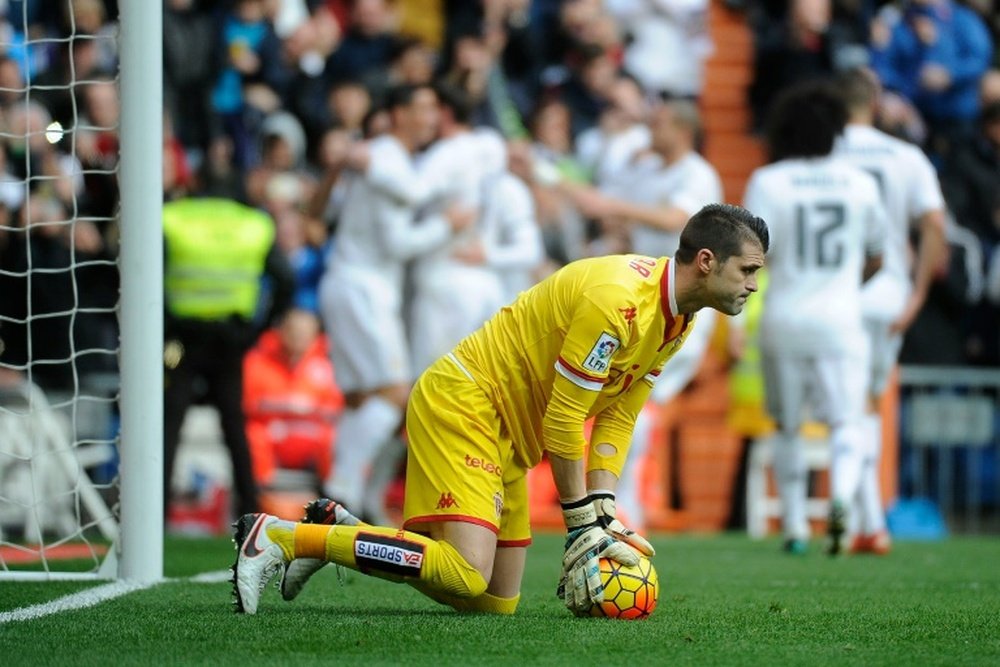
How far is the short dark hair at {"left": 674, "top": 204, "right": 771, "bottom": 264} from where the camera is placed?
600 cm

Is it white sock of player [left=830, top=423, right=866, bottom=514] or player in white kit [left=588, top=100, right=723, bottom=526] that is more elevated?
player in white kit [left=588, top=100, right=723, bottom=526]

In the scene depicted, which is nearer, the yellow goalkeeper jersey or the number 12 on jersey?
the yellow goalkeeper jersey

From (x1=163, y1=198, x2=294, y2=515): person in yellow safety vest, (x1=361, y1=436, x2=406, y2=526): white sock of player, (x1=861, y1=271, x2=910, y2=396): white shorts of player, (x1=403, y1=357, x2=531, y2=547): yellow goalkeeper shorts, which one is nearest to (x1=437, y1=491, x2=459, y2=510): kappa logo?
(x1=403, y1=357, x2=531, y2=547): yellow goalkeeper shorts

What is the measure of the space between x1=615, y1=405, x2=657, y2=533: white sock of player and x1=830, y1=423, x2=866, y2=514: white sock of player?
176 centimetres

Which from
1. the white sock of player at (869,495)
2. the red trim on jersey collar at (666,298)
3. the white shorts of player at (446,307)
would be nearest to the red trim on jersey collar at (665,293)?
the red trim on jersey collar at (666,298)

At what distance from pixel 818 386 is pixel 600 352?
4720 millimetres

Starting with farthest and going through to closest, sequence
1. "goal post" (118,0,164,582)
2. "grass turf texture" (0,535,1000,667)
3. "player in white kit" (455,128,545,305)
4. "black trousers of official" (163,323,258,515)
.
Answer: "player in white kit" (455,128,545,305), "black trousers of official" (163,323,258,515), "goal post" (118,0,164,582), "grass turf texture" (0,535,1000,667)

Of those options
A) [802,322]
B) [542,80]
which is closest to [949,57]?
[542,80]

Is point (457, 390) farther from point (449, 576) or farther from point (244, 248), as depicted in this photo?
point (244, 248)

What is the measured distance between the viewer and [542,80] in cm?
1717

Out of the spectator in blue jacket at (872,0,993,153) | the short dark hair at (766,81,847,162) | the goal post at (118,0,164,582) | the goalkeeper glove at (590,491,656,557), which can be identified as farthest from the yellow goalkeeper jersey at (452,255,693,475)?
the spectator in blue jacket at (872,0,993,153)

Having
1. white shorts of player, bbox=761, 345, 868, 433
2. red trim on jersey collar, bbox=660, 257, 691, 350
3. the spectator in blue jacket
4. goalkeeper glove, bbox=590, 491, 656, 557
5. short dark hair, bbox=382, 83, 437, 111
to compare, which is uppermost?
the spectator in blue jacket

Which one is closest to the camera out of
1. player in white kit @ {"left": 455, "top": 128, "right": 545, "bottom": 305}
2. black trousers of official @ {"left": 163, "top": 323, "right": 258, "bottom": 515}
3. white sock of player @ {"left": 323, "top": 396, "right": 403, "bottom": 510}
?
black trousers of official @ {"left": 163, "top": 323, "right": 258, "bottom": 515}

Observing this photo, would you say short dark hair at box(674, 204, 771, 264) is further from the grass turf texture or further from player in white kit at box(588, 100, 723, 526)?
player in white kit at box(588, 100, 723, 526)
